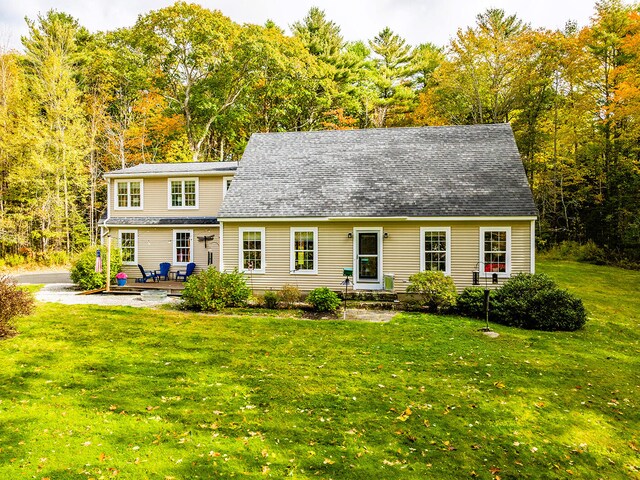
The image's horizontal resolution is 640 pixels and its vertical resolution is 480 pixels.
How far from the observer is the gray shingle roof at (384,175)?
49.6 feet

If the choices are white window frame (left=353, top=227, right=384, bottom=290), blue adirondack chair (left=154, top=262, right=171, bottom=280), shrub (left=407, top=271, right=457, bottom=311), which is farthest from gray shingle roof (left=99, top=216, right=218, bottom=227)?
shrub (left=407, top=271, right=457, bottom=311)

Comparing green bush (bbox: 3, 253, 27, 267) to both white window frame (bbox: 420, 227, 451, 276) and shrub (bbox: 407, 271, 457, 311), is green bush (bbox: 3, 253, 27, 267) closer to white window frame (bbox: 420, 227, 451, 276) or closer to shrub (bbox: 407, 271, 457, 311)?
shrub (bbox: 407, 271, 457, 311)

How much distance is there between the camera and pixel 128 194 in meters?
20.6

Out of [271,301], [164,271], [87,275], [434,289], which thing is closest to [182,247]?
[164,271]

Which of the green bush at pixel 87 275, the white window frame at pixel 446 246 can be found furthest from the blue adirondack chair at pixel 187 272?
the white window frame at pixel 446 246

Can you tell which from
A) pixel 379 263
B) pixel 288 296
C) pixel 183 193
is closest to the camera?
pixel 288 296

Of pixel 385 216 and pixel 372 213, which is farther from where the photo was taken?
pixel 372 213

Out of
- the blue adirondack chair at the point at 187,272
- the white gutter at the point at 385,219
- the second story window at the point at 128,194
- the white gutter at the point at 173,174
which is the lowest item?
the blue adirondack chair at the point at 187,272

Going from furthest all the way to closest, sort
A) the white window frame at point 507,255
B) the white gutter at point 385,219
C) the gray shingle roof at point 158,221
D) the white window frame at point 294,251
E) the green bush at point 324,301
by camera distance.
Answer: the gray shingle roof at point 158,221 → the white window frame at point 294,251 → the white window frame at point 507,255 → the white gutter at point 385,219 → the green bush at point 324,301

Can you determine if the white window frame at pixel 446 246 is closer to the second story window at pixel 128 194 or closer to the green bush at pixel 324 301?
the green bush at pixel 324 301

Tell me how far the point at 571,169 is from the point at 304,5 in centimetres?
2872

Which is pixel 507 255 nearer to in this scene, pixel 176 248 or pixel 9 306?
pixel 176 248

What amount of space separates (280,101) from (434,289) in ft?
92.4

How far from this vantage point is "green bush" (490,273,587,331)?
1141 centimetres
